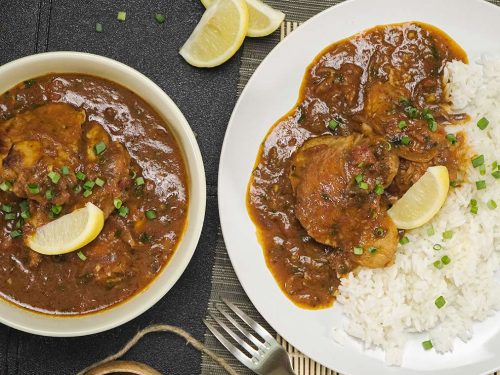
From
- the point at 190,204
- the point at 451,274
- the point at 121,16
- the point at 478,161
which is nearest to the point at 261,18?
the point at 121,16

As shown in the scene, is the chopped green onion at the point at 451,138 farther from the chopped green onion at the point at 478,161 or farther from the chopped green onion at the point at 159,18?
the chopped green onion at the point at 159,18

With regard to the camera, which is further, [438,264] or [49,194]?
[438,264]

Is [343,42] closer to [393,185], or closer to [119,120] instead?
[393,185]

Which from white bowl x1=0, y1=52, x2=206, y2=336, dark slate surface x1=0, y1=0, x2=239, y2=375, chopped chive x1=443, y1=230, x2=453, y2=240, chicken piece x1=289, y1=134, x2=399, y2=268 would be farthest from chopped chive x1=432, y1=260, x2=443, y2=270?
white bowl x1=0, y1=52, x2=206, y2=336

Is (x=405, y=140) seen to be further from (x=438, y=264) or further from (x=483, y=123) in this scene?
(x=438, y=264)

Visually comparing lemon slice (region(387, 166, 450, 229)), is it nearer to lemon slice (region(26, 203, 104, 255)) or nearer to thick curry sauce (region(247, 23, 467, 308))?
thick curry sauce (region(247, 23, 467, 308))

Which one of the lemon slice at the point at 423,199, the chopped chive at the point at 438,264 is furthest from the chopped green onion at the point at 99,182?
the chopped chive at the point at 438,264
